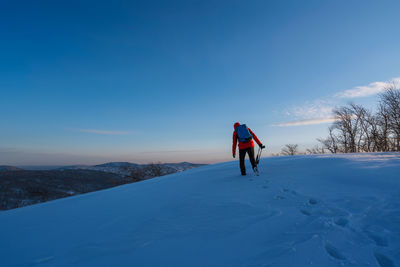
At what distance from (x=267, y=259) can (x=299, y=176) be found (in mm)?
3279

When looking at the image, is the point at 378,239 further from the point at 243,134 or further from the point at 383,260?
the point at 243,134

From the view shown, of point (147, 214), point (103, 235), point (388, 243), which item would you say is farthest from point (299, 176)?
point (103, 235)

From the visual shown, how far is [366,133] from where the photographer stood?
24641 mm

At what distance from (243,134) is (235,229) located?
386cm

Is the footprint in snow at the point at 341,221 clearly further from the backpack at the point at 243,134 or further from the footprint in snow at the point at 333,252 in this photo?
the backpack at the point at 243,134

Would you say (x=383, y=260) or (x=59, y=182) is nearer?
(x=383, y=260)

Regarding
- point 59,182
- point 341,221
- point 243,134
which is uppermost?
point 243,134

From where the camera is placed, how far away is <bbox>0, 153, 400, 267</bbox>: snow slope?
5.29 feet

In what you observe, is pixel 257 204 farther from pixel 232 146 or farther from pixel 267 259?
pixel 232 146

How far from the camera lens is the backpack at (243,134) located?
5.67 meters

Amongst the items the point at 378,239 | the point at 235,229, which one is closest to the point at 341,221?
the point at 378,239

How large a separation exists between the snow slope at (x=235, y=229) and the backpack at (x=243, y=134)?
217 centimetres

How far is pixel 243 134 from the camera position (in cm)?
571

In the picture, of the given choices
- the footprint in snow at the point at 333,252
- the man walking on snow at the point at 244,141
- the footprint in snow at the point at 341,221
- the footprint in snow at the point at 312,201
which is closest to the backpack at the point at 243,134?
the man walking on snow at the point at 244,141
